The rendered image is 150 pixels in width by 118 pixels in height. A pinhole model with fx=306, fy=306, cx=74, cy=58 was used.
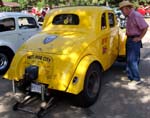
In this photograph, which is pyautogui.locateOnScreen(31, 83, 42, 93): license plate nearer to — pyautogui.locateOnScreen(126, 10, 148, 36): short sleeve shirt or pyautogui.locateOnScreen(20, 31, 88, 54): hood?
pyautogui.locateOnScreen(20, 31, 88, 54): hood

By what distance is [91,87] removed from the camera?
6.07 meters

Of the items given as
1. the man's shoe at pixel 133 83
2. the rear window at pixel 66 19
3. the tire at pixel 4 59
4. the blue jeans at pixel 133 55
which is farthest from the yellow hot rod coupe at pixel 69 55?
the tire at pixel 4 59

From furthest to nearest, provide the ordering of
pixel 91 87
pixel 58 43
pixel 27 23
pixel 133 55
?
pixel 27 23 → pixel 133 55 → pixel 91 87 → pixel 58 43

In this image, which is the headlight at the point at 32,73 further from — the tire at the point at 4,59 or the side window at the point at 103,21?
the tire at the point at 4,59

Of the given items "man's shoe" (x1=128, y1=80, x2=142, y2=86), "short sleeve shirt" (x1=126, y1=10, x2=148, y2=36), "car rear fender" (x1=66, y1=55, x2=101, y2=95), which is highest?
"short sleeve shirt" (x1=126, y1=10, x2=148, y2=36)

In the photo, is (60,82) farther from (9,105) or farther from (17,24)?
(17,24)

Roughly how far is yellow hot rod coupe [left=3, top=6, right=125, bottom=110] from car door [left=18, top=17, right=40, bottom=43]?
180 centimetres

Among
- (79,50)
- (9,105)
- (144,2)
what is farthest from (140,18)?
(144,2)

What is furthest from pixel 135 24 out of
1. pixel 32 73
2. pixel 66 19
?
pixel 32 73

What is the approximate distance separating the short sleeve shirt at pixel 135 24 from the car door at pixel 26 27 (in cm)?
342

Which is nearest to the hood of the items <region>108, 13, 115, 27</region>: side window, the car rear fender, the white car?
the car rear fender

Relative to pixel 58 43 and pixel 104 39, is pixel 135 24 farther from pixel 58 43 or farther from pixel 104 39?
pixel 58 43

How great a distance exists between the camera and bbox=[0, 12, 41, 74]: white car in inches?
328

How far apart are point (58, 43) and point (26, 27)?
3510 mm
